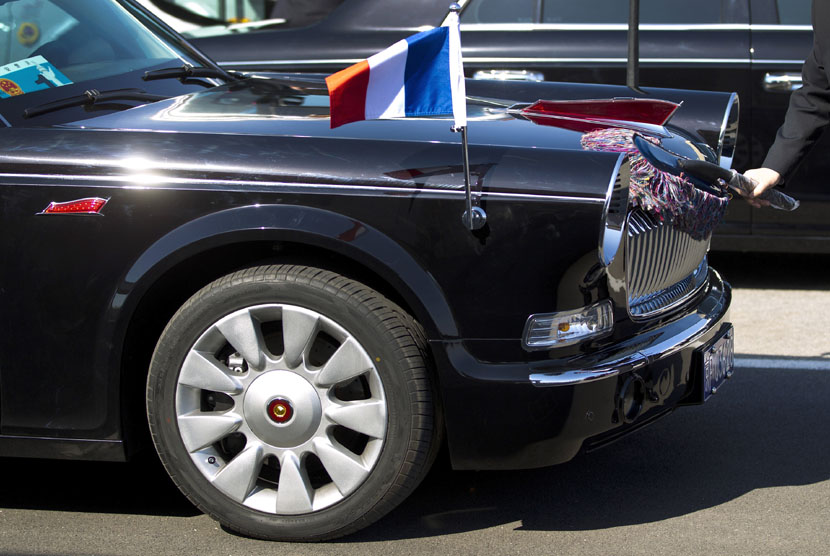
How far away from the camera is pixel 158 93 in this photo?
352 cm

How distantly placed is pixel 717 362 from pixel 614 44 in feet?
9.37

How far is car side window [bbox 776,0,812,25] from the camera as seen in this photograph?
5645 millimetres

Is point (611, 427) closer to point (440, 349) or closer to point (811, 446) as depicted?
point (440, 349)

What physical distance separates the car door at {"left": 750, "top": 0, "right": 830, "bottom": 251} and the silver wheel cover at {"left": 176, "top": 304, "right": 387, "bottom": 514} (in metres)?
3.34

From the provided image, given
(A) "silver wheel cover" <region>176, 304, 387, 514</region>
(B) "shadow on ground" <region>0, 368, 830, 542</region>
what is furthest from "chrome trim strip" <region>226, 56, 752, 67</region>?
(A) "silver wheel cover" <region>176, 304, 387, 514</region>

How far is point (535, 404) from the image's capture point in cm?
277

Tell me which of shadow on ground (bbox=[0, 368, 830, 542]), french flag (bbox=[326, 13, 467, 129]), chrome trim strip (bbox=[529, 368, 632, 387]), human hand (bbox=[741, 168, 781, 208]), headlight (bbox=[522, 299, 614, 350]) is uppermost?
french flag (bbox=[326, 13, 467, 129])

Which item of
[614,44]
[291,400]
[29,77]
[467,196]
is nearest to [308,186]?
[467,196]

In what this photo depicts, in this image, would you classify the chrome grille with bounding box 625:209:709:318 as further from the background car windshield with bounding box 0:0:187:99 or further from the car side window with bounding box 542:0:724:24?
the car side window with bounding box 542:0:724:24

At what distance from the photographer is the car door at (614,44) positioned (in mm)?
5645

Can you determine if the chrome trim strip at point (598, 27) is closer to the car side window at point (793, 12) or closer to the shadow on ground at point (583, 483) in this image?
the car side window at point (793, 12)

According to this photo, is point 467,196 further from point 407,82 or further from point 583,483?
point 583,483

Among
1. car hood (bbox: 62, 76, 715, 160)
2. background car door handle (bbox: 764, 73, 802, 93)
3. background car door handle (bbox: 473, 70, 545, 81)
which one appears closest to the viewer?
car hood (bbox: 62, 76, 715, 160)

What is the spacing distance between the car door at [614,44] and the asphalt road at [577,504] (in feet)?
6.82
